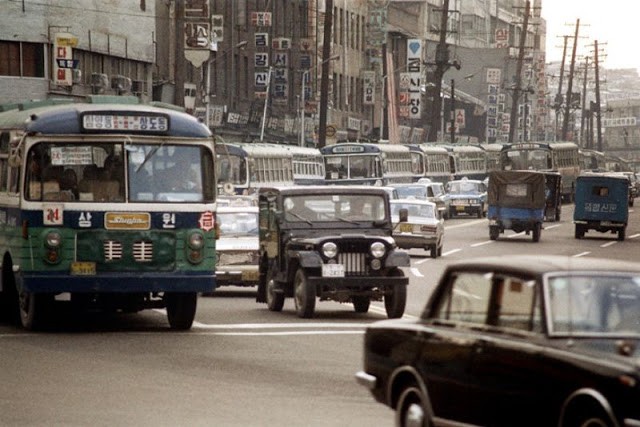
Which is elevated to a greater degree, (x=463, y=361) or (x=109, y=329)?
Answer: (x=463, y=361)

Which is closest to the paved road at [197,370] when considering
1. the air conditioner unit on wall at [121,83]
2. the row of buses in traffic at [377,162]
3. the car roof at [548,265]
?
the car roof at [548,265]

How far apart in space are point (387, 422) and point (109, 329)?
400 inches

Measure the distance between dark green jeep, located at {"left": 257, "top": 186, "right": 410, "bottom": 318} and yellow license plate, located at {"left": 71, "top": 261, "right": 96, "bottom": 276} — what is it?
4217 mm

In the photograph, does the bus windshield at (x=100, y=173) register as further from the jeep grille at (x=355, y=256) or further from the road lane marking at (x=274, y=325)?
the jeep grille at (x=355, y=256)

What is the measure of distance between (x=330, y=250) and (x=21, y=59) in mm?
45514

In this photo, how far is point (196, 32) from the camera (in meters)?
66.1

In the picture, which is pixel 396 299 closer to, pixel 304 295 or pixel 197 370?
pixel 304 295

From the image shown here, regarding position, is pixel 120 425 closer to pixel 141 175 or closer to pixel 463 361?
pixel 463 361

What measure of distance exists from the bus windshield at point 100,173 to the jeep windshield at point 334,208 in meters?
4.56

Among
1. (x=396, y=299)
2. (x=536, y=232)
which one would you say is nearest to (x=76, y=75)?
(x=536, y=232)

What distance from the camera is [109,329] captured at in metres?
24.0

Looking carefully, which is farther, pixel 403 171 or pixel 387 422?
pixel 403 171

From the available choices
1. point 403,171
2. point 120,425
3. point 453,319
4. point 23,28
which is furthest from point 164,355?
point 403,171

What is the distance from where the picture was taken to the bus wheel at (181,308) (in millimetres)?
23641
